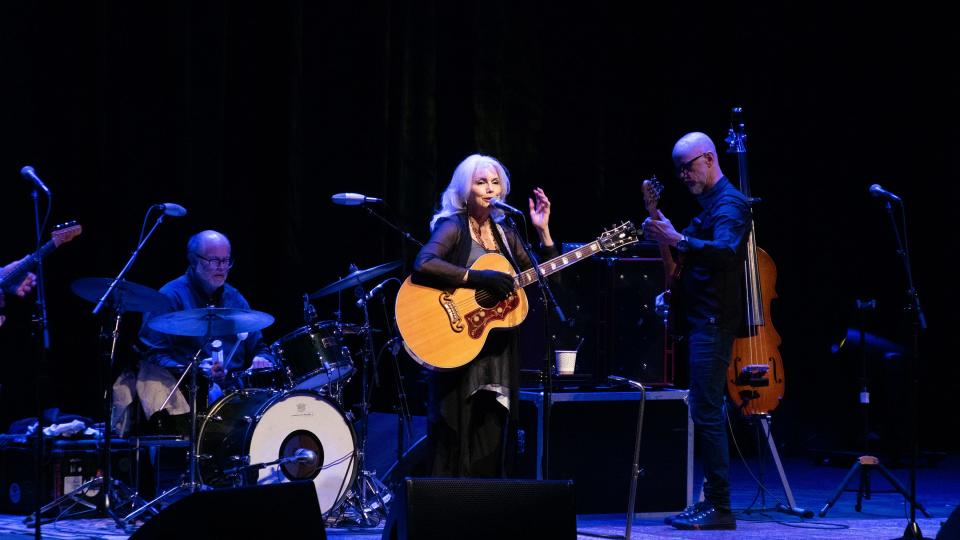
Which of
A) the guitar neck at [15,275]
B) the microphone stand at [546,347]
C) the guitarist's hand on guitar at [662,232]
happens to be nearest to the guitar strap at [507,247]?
the microphone stand at [546,347]

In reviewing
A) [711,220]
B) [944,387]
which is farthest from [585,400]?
[944,387]

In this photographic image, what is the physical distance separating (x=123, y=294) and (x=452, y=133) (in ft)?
9.94

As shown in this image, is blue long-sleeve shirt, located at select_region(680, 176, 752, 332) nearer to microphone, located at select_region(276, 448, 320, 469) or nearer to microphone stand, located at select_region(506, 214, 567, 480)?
microphone stand, located at select_region(506, 214, 567, 480)

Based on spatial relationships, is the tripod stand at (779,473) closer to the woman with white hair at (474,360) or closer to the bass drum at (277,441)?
the woman with white hair at (474,360)

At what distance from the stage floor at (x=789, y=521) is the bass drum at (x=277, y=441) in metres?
0.36

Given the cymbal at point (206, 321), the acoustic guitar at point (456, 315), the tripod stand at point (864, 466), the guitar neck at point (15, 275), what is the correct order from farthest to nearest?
1. the tripod stand at point (864, 466)
2. the guitar neck at point (15, 275)
3. the cymbal at point (206, 321)
4. the acoustic guitar at point (456, 315)

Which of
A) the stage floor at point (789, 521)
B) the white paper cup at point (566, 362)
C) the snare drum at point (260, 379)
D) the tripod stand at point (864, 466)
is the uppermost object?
the white paper cup at point (566, 362)

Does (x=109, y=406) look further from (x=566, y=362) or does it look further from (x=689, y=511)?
(x=689, y=511)

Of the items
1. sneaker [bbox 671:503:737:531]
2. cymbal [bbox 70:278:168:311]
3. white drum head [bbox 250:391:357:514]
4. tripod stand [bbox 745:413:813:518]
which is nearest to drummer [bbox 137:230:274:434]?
cymbal [bbox 70:278:168:311]

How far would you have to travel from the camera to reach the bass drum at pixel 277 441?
5.75 m

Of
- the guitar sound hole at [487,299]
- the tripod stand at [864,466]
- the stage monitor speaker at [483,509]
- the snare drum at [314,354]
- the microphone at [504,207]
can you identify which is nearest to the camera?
the stage monitor speaker at [483,509]

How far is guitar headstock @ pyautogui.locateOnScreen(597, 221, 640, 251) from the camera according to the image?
5.25 meters

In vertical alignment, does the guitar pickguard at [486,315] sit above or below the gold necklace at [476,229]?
below

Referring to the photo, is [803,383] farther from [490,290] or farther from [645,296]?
[490,290]
